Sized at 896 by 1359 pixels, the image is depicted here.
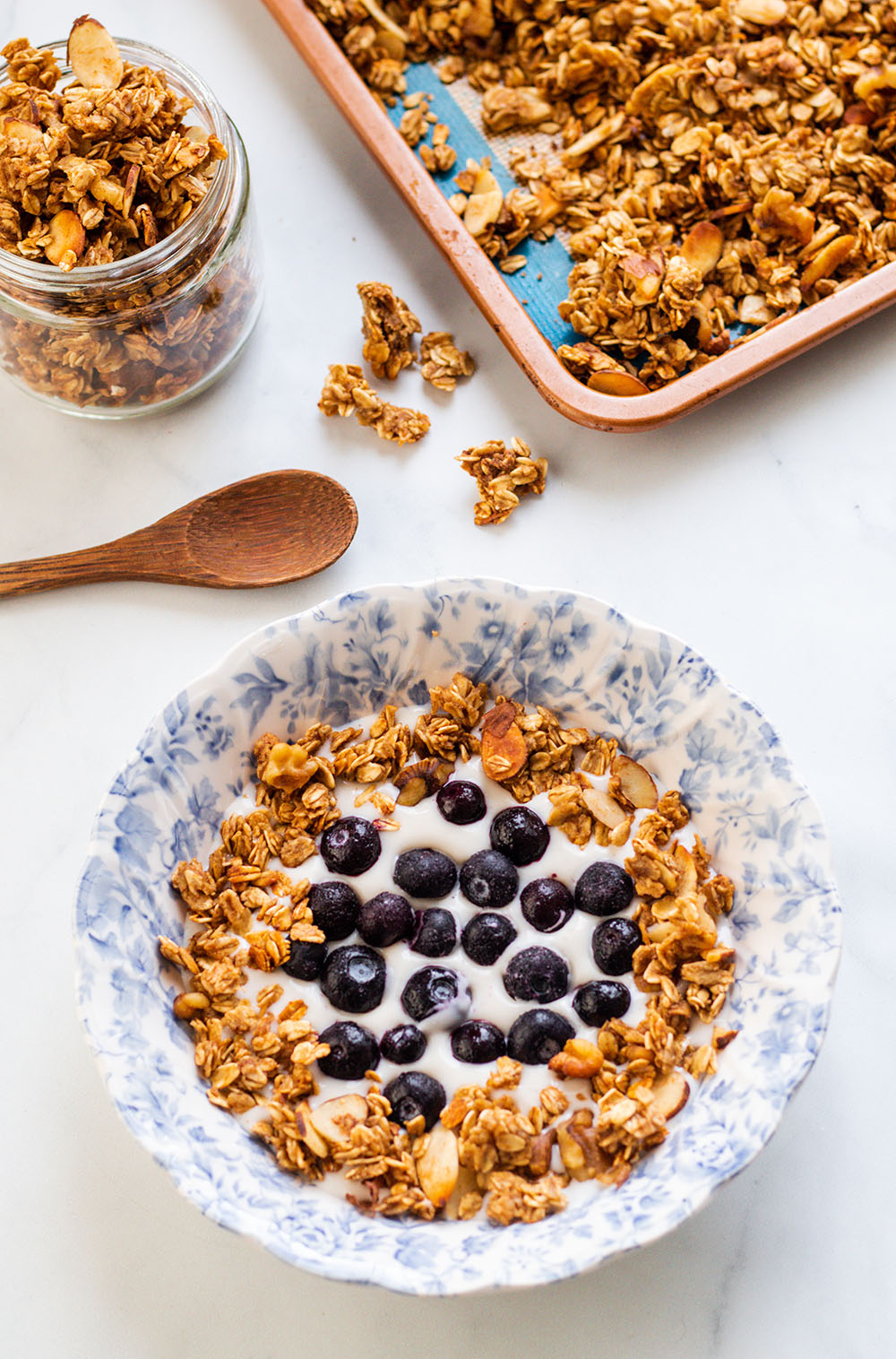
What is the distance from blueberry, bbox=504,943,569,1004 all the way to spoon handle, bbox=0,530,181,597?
1.30ft

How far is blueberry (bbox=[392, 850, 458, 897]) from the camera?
2.62 ft

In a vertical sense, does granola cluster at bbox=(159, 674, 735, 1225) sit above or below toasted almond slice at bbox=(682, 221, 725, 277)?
below

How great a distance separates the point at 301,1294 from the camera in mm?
812

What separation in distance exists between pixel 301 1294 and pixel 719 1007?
13.7 inches

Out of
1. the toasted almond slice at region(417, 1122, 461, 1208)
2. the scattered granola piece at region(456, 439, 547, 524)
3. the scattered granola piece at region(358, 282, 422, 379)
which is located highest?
the scattered granola piece at region(358, 282, 422, 379)

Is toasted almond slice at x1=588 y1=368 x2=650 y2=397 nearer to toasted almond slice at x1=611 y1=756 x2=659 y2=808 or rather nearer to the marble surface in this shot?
the marble surface

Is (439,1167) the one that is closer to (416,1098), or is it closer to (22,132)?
(416,1098)

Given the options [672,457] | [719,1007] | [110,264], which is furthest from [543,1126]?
[110,264]

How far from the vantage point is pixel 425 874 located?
0.80 m

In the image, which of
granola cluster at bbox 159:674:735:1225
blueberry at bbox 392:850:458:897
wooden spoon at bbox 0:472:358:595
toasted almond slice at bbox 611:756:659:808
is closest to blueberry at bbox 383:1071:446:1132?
granola cluster at bbox 159:674:735:1225

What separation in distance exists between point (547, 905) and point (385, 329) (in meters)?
0.48

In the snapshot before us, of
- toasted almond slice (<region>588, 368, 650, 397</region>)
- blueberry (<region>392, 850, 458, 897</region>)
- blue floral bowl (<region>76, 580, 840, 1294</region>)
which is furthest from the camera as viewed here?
toasted almond slice (<region>588, 368, 650, 397</region>)

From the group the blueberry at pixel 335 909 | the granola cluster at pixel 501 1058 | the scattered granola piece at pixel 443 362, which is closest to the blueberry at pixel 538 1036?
the granola cluster at pixel 501 1058

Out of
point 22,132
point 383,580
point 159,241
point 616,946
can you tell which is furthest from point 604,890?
point 22,132
